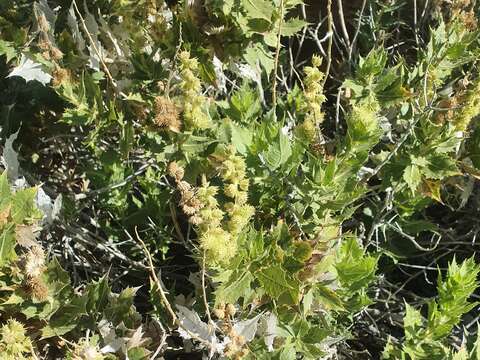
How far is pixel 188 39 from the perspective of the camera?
1604mm

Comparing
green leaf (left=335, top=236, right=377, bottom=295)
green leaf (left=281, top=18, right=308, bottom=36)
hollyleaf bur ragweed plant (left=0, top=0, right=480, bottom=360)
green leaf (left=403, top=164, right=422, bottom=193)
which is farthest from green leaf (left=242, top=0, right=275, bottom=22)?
green leaf (left=335, top=236, right=377, bottom=295)

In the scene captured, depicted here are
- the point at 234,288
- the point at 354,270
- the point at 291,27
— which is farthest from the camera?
the point at 291,27

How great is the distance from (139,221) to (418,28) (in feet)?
3.68

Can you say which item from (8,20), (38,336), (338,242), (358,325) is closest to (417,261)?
(358,325)

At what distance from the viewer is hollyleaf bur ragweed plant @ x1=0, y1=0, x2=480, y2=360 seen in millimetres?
1328

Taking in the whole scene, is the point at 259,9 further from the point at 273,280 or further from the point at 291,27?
the point at 273,280

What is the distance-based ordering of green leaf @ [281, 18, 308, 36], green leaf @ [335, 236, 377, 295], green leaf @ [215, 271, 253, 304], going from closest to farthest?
green leaf @ [215, 271, 253, 304]
green leaf @ [335, 236, 377, 295]
green leaf @ [281, 18, 308, 36]

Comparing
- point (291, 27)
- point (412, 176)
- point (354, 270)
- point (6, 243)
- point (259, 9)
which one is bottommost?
point (354, 270)

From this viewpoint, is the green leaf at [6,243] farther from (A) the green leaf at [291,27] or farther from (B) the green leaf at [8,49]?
(A) the green leaf at [291,27]

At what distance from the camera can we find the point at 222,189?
5.05ft

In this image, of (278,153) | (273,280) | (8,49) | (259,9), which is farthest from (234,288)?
(8,49)

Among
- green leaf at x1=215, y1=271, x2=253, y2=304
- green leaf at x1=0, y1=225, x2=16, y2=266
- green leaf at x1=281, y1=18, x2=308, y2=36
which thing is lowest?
green leaf at x1=215, y1=271, x2=253, y2=304

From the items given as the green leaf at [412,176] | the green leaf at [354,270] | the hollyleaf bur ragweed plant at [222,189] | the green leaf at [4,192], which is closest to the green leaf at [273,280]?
the hollyleaf bur ragweed plant at [222,189]

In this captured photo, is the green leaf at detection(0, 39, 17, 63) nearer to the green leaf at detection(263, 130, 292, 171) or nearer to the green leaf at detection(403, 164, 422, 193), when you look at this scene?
the green leaf at detection(263, 130, 292, 171)
